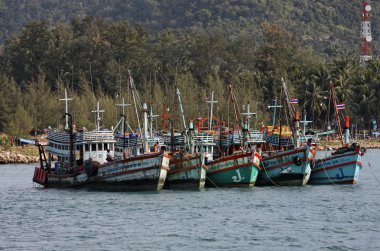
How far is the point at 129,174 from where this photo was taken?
79.8 m

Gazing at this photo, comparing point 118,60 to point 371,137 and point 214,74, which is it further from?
point 371,137

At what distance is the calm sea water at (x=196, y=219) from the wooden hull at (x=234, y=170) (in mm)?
1168

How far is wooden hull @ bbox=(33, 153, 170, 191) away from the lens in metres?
78.4

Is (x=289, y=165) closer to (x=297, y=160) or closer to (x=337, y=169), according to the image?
(x=297, y=160)

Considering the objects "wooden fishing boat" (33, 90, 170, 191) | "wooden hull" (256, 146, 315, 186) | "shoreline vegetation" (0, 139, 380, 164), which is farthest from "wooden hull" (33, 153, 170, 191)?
"shoreline vegetation" (0, 139, 380, 164)

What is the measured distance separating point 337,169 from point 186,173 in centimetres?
1316

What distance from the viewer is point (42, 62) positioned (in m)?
196

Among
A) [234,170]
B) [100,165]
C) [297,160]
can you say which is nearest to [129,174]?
[100,165]

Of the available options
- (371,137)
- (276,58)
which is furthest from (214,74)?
(371,137)

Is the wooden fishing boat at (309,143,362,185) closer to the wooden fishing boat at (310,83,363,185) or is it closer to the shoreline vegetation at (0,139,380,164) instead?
the wooden fishing boat at (310,83,363,185)

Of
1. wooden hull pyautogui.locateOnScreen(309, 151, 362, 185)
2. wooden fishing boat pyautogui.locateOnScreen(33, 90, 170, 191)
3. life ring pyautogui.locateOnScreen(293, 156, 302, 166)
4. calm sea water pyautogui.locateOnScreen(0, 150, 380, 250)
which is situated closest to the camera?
calm sea water pyautogui.locateOnScreen(0, 150, 380, 250)

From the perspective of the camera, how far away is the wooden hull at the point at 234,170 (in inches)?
3194

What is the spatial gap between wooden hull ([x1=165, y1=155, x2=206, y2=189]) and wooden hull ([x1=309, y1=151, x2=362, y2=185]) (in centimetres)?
1097

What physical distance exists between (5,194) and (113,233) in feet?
93.3
